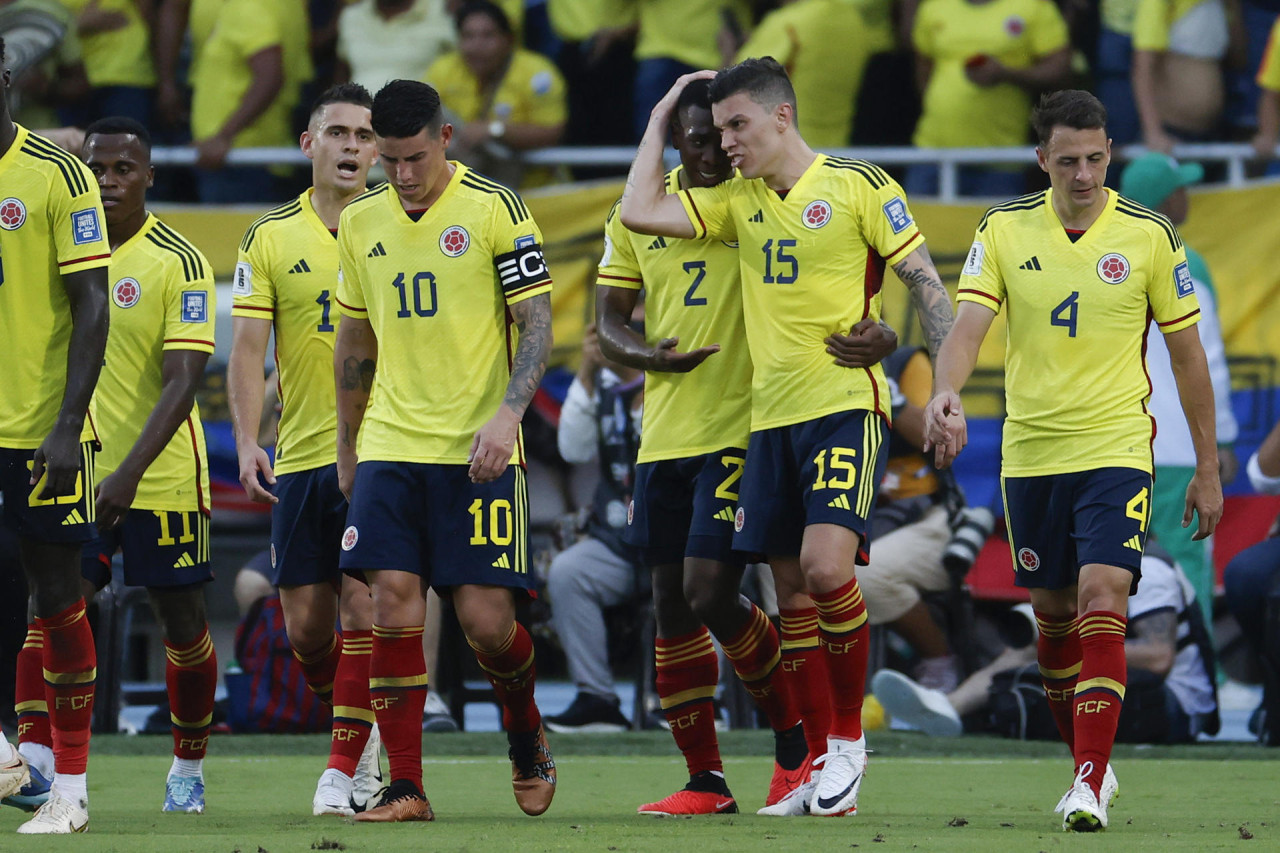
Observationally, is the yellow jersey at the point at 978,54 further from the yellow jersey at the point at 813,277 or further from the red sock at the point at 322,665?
the red sock at the point at 322,665

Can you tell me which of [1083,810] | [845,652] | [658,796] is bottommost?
[658,796]

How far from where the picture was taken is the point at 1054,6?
12.5 metres

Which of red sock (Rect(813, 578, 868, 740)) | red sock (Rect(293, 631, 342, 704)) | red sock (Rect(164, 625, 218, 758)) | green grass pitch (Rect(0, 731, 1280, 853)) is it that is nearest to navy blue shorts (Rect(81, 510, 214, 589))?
red sock (Rect(164, 625, 218, 758))

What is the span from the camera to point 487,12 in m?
12.9

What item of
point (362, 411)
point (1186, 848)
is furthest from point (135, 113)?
point (1186, 848)

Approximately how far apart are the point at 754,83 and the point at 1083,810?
269 centimetres

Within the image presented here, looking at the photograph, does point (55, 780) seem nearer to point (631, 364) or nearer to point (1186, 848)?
point (631, 364)

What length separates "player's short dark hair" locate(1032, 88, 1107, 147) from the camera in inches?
267

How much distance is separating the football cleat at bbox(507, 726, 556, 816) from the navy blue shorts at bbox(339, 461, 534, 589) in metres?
0.57

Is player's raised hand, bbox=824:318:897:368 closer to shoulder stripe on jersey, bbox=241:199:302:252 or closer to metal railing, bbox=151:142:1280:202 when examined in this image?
shoulder stripe on jersey, bbox=241:199:302:252

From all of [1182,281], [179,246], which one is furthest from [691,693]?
[179,246]

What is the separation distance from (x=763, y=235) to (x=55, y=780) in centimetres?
298

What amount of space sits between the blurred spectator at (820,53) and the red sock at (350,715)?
6.48 meters

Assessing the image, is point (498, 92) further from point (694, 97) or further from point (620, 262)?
point (694, 97)
